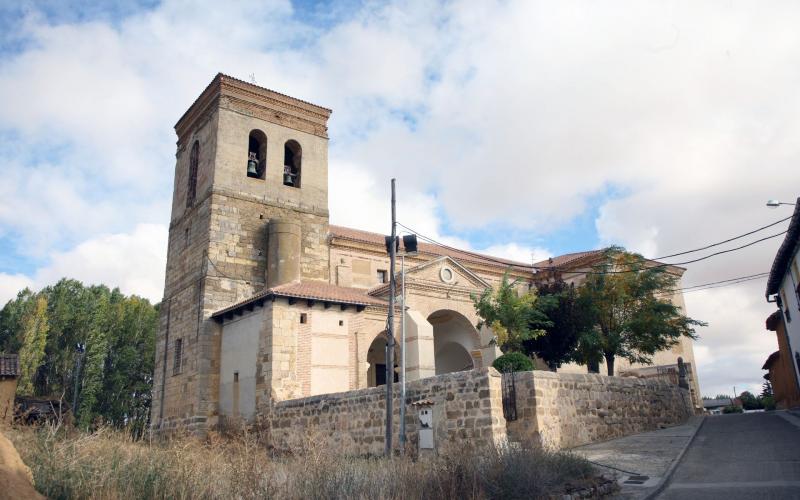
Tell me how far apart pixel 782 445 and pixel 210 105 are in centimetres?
2222

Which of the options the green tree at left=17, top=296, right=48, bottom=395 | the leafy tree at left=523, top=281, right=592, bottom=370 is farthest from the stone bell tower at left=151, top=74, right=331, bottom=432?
the green tree at left=17, top=296, right=48, bottom=395

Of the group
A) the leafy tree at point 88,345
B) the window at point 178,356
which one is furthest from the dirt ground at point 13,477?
the leafy tree at point 88,345

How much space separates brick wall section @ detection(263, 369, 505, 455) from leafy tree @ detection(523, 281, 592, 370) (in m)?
10.4

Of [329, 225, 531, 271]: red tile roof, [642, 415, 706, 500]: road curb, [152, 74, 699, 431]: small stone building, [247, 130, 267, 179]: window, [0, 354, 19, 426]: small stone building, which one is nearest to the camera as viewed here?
[642, 415, 706, 500]: road curb

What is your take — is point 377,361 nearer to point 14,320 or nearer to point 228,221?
point 228,221

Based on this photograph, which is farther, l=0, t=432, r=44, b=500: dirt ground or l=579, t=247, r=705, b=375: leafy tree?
l=579, t=247, r=705, b=375: leafy tree

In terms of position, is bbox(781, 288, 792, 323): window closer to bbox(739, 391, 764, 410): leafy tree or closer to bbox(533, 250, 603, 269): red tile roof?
→ bbox(533, 250, 603, 269): red tile roof

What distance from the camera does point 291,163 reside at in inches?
991

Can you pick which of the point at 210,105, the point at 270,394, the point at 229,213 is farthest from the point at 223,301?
the point at 210,105

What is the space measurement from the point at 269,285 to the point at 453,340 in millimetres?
8353

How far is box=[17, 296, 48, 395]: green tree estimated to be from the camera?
1169 inches

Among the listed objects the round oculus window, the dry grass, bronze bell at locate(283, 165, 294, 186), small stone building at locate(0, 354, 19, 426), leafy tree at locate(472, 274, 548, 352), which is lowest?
the dry grass

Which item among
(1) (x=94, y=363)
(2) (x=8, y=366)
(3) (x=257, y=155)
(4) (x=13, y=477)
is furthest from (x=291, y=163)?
(4) (x=13, y=477)

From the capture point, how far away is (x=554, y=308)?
22969mm
